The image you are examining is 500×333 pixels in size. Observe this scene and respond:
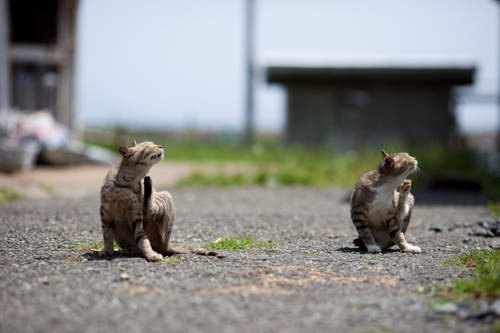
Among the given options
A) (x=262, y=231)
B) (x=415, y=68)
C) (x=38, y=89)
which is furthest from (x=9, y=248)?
(x=415, y=68)

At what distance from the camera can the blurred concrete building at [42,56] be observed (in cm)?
1781

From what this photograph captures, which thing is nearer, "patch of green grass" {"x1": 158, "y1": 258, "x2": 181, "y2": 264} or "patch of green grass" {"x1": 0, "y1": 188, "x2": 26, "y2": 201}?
"patch of green grass" {"x1": 158, "y1": 258, "x2": 181, "y2": 264}

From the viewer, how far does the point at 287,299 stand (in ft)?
13.9

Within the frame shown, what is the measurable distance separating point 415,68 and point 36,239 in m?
18.5

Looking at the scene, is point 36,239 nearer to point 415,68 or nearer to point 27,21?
point 27,21

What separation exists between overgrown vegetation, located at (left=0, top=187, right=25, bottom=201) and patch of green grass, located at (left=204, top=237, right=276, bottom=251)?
5674 millimetres

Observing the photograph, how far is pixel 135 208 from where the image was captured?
533 cm

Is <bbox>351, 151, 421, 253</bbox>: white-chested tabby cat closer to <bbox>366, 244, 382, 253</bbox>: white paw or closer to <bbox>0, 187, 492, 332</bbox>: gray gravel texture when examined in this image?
<bbox>366, 244, 382, 253</bbox>: white paw

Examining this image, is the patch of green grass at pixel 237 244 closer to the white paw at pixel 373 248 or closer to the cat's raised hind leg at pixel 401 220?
the white paw at pixel 373 248

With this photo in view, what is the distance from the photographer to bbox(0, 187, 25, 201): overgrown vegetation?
1072cm

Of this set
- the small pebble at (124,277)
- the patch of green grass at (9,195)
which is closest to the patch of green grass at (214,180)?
the patch of green grass at (9,195)

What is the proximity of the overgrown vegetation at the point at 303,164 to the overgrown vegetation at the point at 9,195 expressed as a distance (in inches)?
148

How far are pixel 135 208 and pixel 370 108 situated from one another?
18.9 metres

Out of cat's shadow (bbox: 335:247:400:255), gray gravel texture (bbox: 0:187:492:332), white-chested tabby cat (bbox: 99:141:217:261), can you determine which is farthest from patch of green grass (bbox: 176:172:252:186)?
white-chested tabby cat (bbox: 99:141:217:261)
